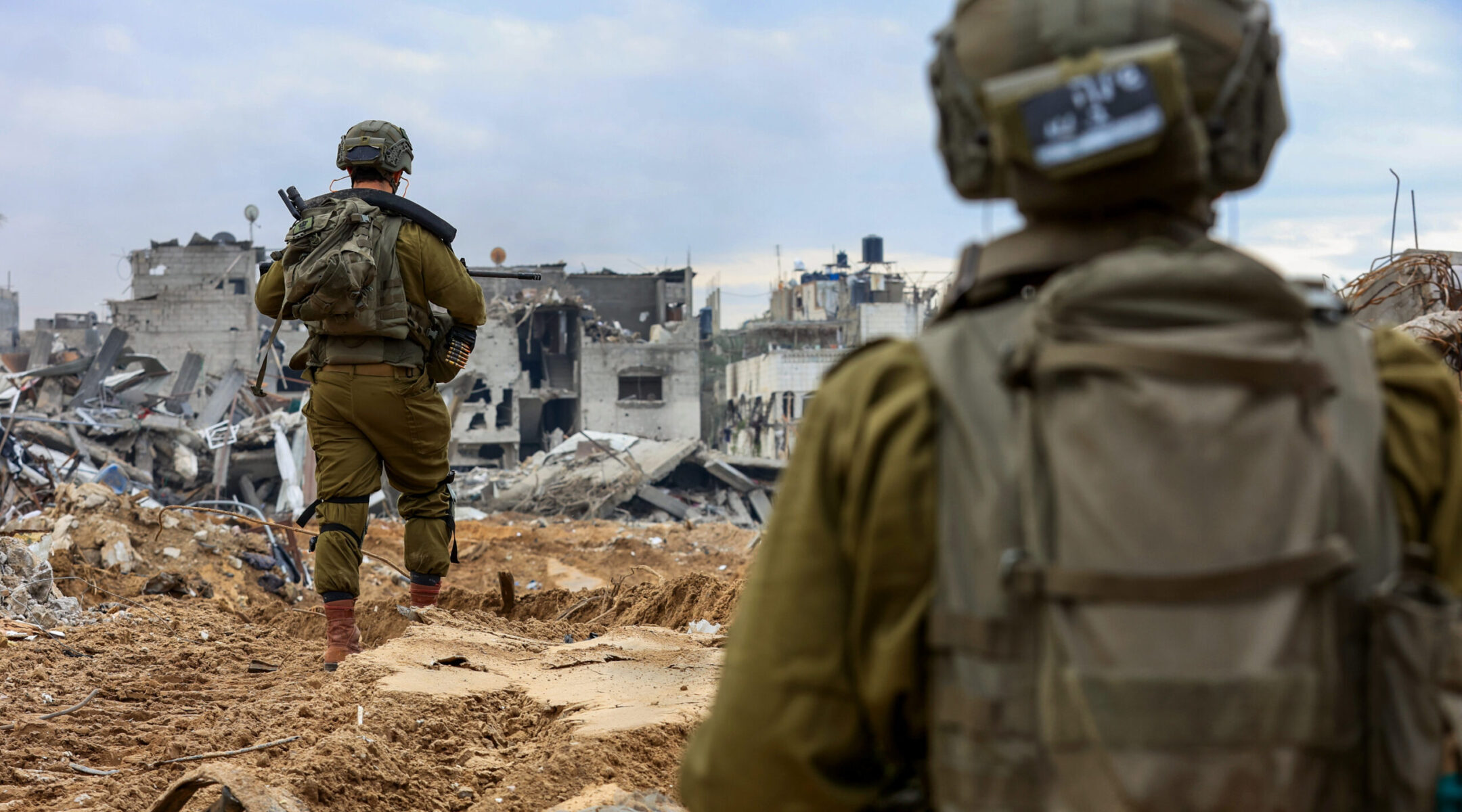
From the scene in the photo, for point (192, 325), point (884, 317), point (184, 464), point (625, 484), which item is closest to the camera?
point (184, 464)

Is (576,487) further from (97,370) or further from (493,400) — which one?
(493,400)

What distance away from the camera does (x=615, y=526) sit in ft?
55.1

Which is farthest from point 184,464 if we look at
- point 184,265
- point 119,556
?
point 184,265

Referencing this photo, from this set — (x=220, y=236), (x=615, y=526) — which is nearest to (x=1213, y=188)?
(x=615, y=526)

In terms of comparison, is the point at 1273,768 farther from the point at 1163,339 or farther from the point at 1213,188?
the point at 1213,188

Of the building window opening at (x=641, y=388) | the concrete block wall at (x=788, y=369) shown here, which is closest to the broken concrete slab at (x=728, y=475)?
the concrete block wall at (x=788, y=369)

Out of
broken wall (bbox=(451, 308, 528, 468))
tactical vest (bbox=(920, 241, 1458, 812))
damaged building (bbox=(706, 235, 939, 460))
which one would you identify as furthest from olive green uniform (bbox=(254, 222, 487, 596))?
broken wall (bbox=(451, 308, 528, 468))

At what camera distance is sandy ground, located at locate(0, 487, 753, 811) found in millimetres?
3029

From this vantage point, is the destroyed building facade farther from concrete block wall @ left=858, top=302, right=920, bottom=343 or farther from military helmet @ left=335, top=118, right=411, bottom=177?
military helmet @ left=335, top=118, right=411, bottom=177

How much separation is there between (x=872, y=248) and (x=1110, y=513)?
52.9 m

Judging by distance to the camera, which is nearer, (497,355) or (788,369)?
(497,355)

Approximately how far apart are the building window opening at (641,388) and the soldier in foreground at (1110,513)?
36.4 metres

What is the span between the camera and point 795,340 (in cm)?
4400

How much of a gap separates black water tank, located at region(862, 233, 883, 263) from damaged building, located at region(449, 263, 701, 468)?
14690mm
